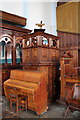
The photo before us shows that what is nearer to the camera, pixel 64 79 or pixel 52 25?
pixel 64 79

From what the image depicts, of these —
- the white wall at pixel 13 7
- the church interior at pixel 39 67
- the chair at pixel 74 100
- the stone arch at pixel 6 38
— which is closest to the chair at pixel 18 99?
the church interior at pixel 39 67

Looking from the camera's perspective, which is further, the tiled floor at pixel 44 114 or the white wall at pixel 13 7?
the white wall at pixel 13 7

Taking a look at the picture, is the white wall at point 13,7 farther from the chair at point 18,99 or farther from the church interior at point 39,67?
the chair at point 18,99

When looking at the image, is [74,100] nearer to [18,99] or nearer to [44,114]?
[44,114]

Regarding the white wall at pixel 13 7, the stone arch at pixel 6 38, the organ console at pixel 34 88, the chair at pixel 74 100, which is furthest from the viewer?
the white wall at pixel 13 7

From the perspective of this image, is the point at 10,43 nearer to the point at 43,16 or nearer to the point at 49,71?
the point at 49,71

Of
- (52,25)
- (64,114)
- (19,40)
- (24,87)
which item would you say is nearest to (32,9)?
(52,25)

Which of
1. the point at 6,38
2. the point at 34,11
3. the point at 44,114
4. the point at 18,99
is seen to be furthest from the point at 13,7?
the point at 44,114

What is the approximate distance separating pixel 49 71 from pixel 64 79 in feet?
1.63

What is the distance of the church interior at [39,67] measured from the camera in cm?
273

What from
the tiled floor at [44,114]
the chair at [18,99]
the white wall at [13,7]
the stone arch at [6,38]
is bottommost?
the tiled floor at [44,114]

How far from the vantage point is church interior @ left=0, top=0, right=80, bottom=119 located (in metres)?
2.73

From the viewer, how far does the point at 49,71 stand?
138 inches

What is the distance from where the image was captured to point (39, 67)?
10.6ft
